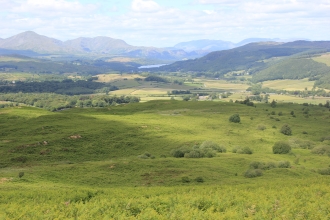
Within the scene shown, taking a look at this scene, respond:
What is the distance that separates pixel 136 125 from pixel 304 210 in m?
101

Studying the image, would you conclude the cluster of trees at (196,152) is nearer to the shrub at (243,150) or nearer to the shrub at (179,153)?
the shrub at (179,153)

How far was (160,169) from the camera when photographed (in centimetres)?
7444

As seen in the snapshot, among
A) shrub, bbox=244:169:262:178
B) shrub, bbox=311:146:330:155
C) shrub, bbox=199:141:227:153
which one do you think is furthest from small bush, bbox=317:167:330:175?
shrub, bbox=199:141:227:153

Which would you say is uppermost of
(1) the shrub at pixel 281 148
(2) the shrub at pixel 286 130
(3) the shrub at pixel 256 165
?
(3) the shrub at pixel 256 165

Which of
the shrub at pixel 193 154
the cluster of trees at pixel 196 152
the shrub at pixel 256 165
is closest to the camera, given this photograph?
the shrub at pixel 256 165

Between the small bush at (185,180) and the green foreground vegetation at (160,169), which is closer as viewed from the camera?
the green foreground vegetation at (160,169)

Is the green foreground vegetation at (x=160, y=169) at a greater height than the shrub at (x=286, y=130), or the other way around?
the green foreground vegetation at (x=160, y=169)

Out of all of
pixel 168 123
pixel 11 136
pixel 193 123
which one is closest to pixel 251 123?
pixel 193 123

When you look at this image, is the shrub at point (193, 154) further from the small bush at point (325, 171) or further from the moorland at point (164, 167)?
the small bush at point (325, 171)

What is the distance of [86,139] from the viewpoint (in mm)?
108125

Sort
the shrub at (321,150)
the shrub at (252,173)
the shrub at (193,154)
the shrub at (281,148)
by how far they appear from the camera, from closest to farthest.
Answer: the shrub at (252,173), the shrub at (193,154), the shrub at (281,148), the shrub at (321,150)

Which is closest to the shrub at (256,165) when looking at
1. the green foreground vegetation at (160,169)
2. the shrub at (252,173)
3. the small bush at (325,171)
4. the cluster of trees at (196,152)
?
the green foreground vegetation at (160,169)

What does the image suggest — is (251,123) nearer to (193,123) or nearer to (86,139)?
(193,123)

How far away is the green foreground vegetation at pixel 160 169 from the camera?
38906 mm
